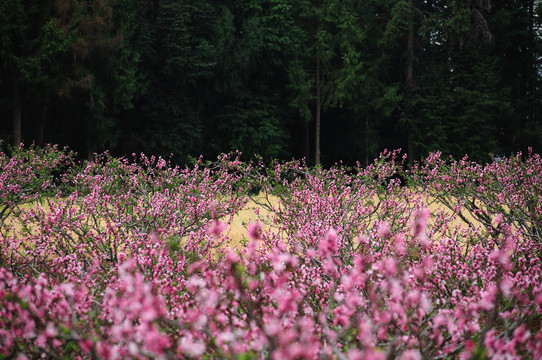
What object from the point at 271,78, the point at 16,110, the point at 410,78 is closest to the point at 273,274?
the point at 16,110

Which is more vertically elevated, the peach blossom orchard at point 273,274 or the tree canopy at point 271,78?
the tree canopy at point 271,78

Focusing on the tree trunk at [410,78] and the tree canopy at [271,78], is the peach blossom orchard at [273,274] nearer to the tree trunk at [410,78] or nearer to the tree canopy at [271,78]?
the tree canopy at [271,78]

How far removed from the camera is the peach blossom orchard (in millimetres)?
1953

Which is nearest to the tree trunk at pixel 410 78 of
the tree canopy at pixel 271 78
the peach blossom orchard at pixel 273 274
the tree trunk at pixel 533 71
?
the tree canopy at pixel 271 78

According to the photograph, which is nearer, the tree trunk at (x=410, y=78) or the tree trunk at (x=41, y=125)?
the tree trunk at (x=41, y=125)

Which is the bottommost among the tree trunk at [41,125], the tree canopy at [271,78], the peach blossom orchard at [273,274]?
the peach blossom orchard at [273,274]

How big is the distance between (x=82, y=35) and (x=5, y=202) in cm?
1331

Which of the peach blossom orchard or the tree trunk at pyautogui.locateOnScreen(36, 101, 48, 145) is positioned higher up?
the tree trunk at pyautogui.locateOnScreen(36, 101, 48, 145)

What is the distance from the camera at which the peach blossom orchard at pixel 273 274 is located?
6.41 ft

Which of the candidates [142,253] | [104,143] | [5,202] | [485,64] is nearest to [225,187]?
[5,202]

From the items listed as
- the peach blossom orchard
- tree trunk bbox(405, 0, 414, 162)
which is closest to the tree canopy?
tree trunk bbox(405, 0, 414, 162)

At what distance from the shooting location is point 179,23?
20.9 metres

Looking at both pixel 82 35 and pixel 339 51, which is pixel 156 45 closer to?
pixel 82 35

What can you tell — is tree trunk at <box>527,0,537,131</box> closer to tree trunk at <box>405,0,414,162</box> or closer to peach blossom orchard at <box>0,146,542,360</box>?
tree trunk at <box>405,0,414,162</box>
